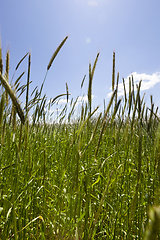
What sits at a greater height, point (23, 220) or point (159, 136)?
point (159, 136)

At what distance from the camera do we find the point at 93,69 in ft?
4.13

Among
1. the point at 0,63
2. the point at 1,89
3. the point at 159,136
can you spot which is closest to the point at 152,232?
the point at 159,136

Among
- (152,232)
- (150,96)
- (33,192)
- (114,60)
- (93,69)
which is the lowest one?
(33,192)

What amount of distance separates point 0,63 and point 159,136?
93cm

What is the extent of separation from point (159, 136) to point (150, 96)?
3.01 feet

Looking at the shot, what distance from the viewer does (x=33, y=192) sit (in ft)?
4.70

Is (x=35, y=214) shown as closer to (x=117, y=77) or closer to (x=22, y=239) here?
(x=22, y=239)

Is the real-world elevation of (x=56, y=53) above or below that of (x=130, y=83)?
above

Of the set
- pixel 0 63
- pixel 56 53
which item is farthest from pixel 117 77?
pixel 0 63

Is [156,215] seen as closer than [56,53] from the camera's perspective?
Yes

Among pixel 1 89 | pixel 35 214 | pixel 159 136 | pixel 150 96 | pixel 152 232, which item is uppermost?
pixel 150 96

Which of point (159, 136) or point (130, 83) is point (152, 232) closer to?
point (159, 136)

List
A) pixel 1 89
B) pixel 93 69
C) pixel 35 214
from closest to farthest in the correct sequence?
pixel 1 89
pixel 93 69
pixel 35 214

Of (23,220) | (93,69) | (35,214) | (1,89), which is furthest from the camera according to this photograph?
(35,214)
